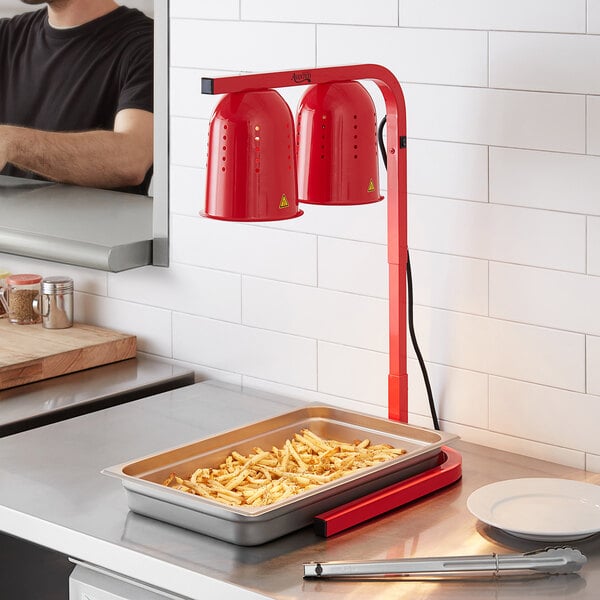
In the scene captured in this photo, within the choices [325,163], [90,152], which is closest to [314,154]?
[325,163]

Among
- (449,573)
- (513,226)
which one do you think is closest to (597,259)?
(513,226)

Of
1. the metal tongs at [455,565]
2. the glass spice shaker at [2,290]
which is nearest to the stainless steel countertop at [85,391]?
the glass spice shaker at [2,290]

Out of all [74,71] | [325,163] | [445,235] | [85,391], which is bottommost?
[85,391]

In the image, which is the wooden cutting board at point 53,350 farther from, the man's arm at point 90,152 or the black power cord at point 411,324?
the black power cord at point 411,324

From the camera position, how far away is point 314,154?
1679 millimetres

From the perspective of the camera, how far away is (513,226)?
1.84 m

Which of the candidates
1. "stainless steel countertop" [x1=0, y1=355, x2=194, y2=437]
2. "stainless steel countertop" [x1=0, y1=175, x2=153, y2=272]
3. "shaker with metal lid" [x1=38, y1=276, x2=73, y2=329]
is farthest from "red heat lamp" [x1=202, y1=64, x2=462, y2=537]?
"shaker with metal lid" [x1=38, y1=276, x2=73, y2=329]

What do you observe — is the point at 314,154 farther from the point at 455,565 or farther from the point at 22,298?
the point at 22,298

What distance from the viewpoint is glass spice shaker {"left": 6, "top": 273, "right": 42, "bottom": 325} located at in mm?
2406

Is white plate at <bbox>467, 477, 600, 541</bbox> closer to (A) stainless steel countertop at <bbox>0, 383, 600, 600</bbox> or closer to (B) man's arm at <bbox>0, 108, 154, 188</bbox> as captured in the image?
(A) stainless steel countertop at <bbox>0, 383, 600, 600</bbox>

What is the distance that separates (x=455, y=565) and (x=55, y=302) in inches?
47.6

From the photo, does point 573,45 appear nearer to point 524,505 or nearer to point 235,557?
point 524,505

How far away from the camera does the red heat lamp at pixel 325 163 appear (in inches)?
58.8

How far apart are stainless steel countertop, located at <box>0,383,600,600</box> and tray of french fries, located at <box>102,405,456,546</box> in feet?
0.11
